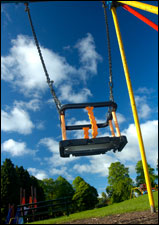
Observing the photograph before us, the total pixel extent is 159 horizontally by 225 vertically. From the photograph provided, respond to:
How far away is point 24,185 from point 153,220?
50.5 meters

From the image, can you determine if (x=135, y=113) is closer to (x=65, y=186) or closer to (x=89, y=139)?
(x=89, y=139)

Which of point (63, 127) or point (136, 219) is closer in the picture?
point (136, 219)

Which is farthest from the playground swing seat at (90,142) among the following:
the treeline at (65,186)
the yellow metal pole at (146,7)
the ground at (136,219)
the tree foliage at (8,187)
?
the tree foliage at (8,187)

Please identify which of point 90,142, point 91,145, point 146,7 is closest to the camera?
point 146,7

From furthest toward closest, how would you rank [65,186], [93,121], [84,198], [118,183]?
[65,186] → [84,198] → [118,183] → [93,121]

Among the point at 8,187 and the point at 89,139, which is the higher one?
the point at 89,139

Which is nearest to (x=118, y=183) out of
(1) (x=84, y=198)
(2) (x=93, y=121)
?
(1) (x=84, y=198)

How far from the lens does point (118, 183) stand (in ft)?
157

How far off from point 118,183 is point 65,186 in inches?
1025

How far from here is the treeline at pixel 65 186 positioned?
42.2 m

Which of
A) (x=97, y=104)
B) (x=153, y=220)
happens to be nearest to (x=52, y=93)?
(x=97, y=104)

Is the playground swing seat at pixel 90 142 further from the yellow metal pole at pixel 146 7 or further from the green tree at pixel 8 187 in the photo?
the green tree at pixel 8 187

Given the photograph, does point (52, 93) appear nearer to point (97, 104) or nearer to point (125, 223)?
point (97, 104)

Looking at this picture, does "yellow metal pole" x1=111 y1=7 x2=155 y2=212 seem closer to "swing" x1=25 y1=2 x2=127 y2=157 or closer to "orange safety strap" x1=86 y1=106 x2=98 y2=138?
"swing" x1=25 y1=2 x2=127 y2=157
